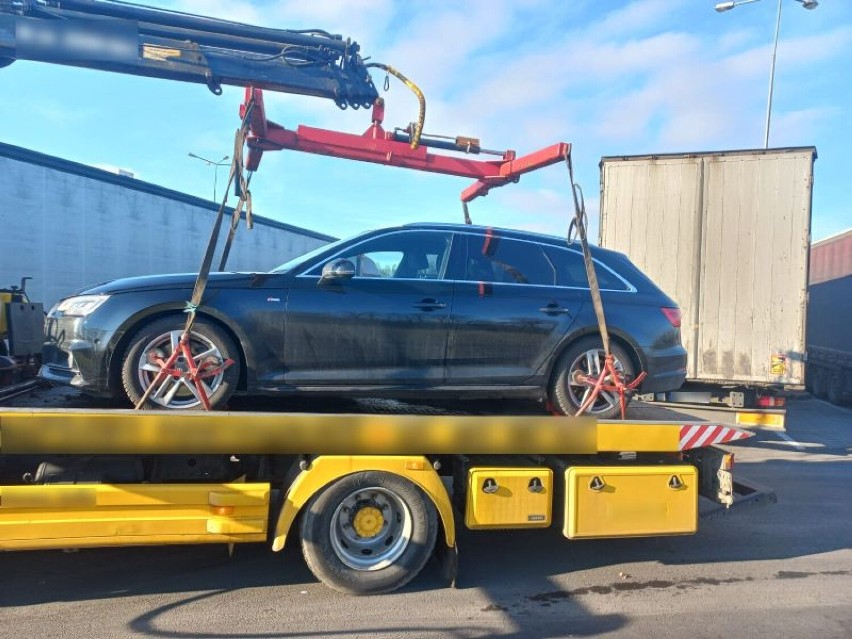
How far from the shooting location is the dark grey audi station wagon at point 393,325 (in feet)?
13.2

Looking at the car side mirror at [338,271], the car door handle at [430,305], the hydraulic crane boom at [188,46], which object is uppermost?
the hydraulic crane boom at [188,46]

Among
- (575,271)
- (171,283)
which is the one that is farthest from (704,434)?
(171,283)

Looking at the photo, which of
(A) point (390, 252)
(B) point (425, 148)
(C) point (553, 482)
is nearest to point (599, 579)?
(C) point (553, 482)

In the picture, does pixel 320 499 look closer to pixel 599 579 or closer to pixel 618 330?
pixel 599 579

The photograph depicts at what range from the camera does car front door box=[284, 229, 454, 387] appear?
14.0 ft

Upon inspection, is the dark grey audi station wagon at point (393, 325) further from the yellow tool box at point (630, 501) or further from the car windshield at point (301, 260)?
the yellow tool box at point (630, 501)

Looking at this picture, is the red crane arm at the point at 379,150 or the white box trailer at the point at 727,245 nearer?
the red crane arm at the point at 379,150

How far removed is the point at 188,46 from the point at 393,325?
172 inches

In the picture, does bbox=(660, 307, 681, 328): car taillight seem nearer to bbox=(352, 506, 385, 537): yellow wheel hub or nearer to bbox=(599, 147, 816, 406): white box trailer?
bbox=(352, 506, 385, 537): yellow wheel hub

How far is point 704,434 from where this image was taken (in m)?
4.57

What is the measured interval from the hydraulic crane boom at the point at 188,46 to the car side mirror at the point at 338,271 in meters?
2.98

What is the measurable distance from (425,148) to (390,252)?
133cm

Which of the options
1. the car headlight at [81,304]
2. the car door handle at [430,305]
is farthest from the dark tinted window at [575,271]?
the car headlight at [81,304]

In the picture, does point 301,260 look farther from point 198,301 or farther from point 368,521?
point 368,521
